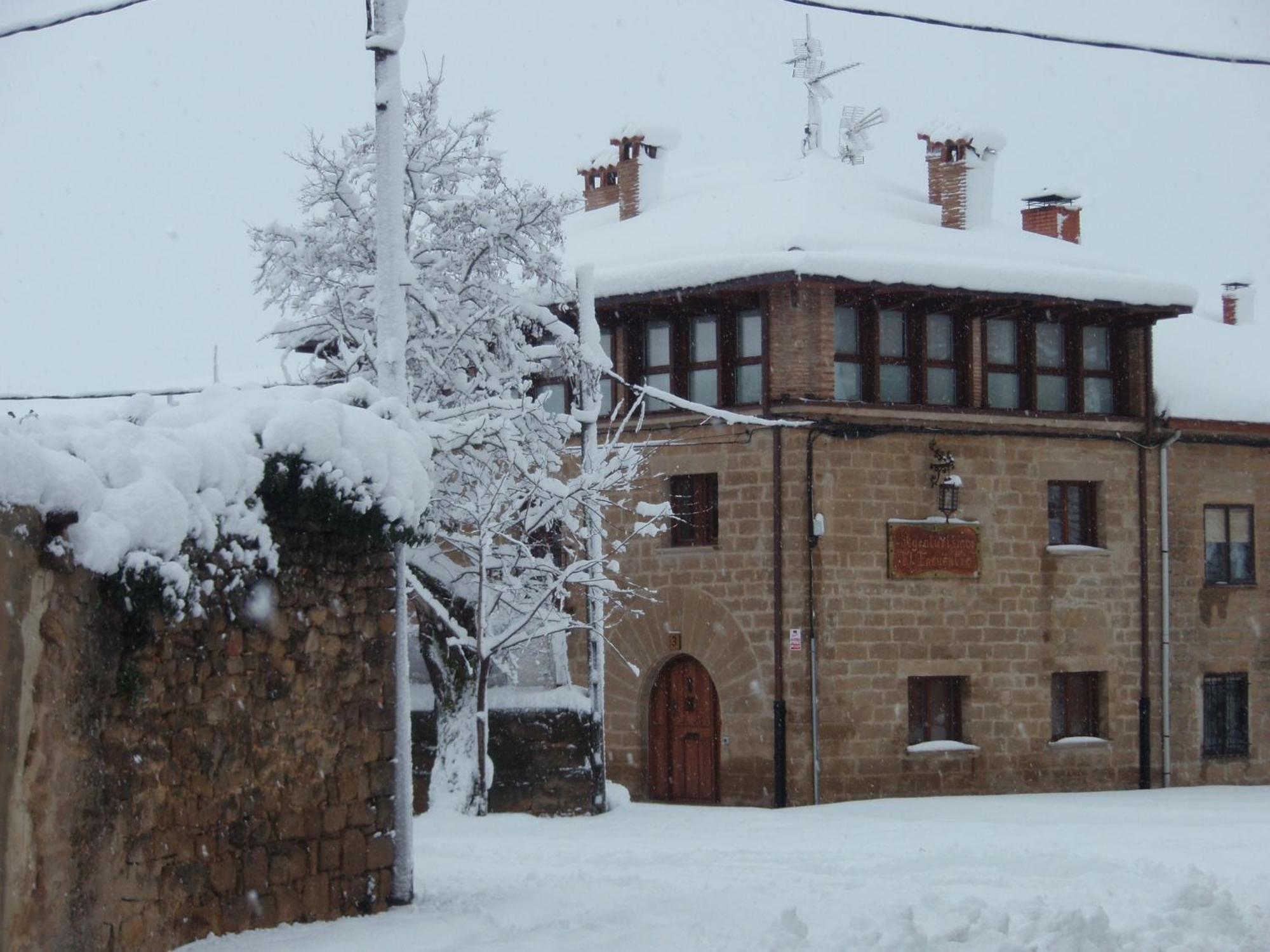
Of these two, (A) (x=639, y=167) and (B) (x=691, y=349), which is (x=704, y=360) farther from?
(A) (x=639, y=167)

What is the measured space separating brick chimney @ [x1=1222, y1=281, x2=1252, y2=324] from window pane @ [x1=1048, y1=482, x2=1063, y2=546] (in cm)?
872

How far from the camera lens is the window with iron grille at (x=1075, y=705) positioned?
23.6 metres

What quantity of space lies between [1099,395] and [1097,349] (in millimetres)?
666

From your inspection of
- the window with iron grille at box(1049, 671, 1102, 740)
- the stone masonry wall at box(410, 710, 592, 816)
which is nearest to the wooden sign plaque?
the window with iron grille at box(1049, 671, 1102, 740)

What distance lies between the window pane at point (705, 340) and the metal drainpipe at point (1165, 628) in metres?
6.69

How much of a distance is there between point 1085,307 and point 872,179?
4643 mm

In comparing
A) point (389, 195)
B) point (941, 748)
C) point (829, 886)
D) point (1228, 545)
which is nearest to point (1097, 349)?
point (1228, 545)

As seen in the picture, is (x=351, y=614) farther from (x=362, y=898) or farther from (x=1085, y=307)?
(x=1085, y=307)

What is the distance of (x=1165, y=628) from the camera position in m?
24.4

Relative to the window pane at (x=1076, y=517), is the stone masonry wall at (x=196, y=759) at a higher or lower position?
lower

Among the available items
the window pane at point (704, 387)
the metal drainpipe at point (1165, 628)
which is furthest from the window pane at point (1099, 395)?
the window pane at point (704, 387)

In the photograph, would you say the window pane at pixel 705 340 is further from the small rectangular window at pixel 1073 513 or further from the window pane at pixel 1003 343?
the small rectangular window at pixel 1073 513

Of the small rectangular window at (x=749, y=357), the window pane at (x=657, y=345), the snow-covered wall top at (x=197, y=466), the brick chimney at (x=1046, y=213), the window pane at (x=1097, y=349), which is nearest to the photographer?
the snow-covered wall top at (x=197, y=466)

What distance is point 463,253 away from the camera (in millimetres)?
20375
